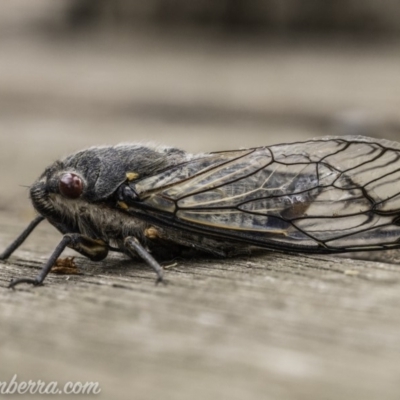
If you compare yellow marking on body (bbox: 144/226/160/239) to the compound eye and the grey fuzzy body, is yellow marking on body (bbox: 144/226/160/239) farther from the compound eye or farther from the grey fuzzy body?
the compound eye

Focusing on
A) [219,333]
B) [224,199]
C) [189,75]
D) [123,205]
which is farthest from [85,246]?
[189,75]

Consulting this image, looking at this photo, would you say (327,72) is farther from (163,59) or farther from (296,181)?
(296,181)

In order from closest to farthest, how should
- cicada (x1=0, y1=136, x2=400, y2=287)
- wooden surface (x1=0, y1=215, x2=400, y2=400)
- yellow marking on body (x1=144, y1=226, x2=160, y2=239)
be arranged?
wooden surface (x1=0, y1=215, x2=400, y2=400), cicada (x1=0, y1=136, x2=400, y2=287), yellow marking on body (x1=144, y1=226, x2=160, y2=239)

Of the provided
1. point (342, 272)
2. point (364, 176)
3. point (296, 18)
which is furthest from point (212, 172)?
point (296, 18)

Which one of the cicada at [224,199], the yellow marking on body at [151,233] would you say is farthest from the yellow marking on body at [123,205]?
the yellow marking on body at [151,233]

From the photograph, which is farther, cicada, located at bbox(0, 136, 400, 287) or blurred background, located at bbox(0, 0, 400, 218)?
blurred background, located at bbox(0, 0, 400, 218)

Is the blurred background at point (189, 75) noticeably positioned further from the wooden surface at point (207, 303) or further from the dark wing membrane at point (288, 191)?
the dark wing membrane at point (288, 191)

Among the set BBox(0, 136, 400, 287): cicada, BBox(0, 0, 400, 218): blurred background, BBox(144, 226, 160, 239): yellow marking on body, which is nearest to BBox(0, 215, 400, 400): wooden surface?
BBox(0, 136, 400, 287): cicada
